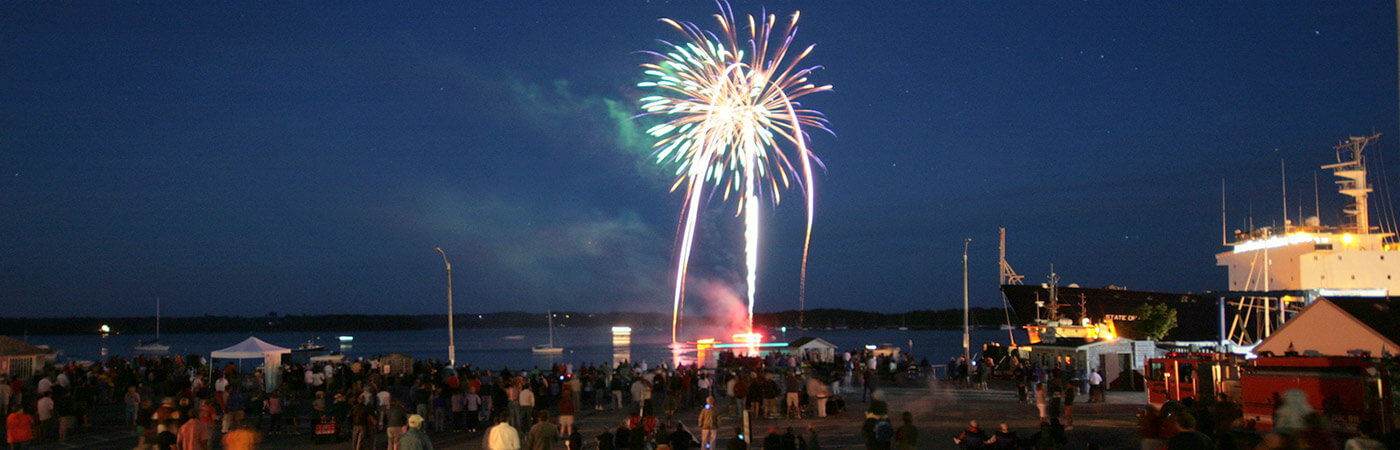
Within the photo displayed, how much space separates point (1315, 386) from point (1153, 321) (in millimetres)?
31298

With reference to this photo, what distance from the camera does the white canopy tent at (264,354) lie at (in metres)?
27.7

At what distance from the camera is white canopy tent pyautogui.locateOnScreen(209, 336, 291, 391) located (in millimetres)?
27656

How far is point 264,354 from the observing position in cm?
2878

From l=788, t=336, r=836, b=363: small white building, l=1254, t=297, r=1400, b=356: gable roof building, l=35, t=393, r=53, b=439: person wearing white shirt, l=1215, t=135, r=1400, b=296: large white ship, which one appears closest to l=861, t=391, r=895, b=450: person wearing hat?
l=35, t=393, r=53, b=439: person wearing white shirt

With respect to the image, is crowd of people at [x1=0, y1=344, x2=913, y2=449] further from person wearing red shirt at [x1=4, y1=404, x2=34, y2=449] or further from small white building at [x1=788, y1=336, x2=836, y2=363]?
small white building at [x1=788, y1=336, x2=836, y2=363]

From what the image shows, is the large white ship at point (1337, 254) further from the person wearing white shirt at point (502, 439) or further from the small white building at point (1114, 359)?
the person wearing white shirt at point (502, 439)

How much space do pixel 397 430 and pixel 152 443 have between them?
10.2 ft

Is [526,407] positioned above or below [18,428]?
below

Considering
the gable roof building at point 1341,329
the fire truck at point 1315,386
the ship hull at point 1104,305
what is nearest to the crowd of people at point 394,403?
the fire truck at point 1315,386

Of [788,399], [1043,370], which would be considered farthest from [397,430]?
[1043,370]

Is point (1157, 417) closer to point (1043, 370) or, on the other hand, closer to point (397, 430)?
point (397, 430)

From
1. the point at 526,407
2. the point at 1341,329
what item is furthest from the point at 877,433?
the point at 1341,329

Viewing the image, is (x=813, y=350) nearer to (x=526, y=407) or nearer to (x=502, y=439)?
(x=526, y=407)

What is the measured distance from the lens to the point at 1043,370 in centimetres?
2822
